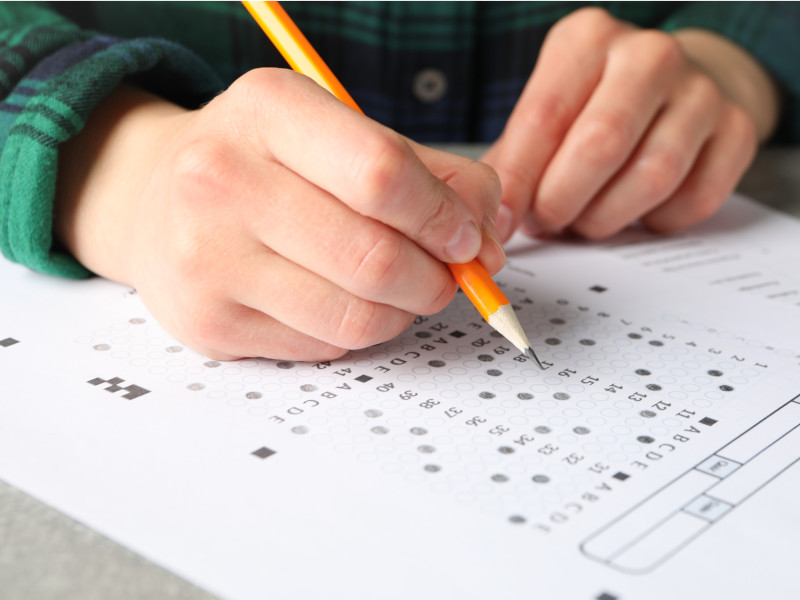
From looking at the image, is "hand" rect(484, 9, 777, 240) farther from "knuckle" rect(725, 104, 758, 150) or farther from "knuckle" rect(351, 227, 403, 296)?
"knuckle" rect(351, 227, 403, 296)

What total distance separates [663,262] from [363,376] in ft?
0.95

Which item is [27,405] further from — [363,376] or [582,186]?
[582,186]

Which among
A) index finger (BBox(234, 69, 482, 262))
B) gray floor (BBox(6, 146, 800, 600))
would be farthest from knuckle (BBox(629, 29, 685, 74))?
Answer: gray floor (BBox(6, 146, 800, 600))

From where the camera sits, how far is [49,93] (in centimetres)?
46

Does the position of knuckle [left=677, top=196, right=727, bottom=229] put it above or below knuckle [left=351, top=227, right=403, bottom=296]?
below

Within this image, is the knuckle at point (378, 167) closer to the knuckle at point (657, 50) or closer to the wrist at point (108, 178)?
the wrist at point (108, 178)

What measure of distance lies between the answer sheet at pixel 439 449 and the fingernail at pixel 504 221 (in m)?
0.08

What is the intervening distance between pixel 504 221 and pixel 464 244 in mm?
203

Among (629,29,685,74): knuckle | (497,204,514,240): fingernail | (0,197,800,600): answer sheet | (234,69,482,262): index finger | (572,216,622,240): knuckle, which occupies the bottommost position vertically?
(0,197,800,600): answer sheet

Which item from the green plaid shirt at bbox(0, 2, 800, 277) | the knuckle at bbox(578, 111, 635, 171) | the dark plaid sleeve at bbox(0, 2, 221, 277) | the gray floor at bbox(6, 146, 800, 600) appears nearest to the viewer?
the gray floor at bbox(6, 146, 800, 600)

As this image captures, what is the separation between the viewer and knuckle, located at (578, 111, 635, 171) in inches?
22.4

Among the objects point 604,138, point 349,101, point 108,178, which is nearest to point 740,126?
point 604,138

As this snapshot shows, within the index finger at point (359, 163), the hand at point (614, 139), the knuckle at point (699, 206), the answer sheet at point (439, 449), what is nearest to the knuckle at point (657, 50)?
the hand at point (614, 139)

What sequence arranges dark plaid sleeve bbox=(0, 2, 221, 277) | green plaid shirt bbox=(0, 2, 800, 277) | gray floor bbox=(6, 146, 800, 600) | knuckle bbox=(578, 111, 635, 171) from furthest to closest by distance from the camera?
green plaid shirt bbox=(0, 2, 800, 277)
knuckle bbox=(578, 111, 635, 171)
dark plaid sleeve bbox=(0, 2, 221, 277)
gray floor bbox=(6, 146, 800, 600)
